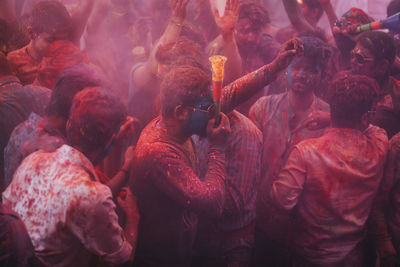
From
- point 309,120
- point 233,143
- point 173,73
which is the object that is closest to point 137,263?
point 233,143

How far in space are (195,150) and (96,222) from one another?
3.05 feet

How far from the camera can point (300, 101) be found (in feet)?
10.3

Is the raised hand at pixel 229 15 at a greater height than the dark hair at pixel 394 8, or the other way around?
the raised hand at pixel 229 15

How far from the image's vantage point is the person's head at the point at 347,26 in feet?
12.5

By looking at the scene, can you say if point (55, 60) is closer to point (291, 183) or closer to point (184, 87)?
point (184, 87)

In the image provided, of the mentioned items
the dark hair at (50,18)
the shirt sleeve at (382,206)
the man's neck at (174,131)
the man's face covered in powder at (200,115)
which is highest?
the dark hair at (50,18)

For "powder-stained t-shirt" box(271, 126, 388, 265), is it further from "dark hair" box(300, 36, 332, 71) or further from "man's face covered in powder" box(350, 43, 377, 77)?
"man's face covered in powder" box(350, 43, 377, 77)

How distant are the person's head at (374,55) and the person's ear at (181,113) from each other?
217 centimetres

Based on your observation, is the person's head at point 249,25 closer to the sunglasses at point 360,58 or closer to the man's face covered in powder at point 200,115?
the sunglasses at point 360,58

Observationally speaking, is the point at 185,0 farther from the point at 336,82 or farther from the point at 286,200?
the point at 286,200

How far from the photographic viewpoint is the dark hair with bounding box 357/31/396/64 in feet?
10.8

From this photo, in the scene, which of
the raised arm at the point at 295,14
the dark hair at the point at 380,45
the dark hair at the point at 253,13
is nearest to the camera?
the dark hair at the point at 380,45

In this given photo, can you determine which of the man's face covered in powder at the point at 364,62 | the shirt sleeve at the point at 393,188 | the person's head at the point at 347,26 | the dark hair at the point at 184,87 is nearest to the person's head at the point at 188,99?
the dark hair at the point at 184,87

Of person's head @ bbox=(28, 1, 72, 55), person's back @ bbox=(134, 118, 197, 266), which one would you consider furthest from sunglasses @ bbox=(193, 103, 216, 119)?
person's head @ bbox=(28, 1, 72, 55)
